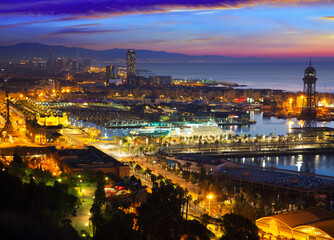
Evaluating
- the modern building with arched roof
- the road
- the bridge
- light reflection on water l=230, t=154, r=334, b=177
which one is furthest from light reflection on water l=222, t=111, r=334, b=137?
the modern building with arched roof

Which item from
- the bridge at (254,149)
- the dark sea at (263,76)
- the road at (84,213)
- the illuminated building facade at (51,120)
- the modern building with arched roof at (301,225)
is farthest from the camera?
the dark sea at (263,76)

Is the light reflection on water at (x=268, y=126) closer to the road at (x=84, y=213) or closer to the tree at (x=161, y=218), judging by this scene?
the road at (x=84, y=213)

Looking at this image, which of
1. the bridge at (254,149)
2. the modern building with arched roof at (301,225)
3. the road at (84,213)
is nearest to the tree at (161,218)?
the road at (84,213)

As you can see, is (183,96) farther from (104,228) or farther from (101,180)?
(104,228)

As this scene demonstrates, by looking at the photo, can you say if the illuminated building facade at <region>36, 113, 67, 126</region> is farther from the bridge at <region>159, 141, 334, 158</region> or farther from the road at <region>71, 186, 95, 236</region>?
the road at <region>71, 186, 95, 236</region>

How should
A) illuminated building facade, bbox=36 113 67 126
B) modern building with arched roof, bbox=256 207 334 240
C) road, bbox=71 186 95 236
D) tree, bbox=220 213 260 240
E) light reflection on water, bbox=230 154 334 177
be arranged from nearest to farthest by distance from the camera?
tree, bbox=220 213 260 240, road, bbox=71 186 95 236, modern building with arched roof, bbox=256 207 334 240, light reflection on water, bbox=230 154 334 177, illuminated building facade, bbox=36 113 67 126

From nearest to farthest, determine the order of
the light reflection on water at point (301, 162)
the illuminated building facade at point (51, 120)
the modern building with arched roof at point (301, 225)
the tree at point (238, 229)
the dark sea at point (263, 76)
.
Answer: the tree at point (238, 229), the modern building with arched roof at point (301, 225), the light reflection on water at point (301, 162), the illuminated building facade at point (51, 120), the dark sea at point (263, 76)

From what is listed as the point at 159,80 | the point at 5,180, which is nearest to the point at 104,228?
the point at 5,180
